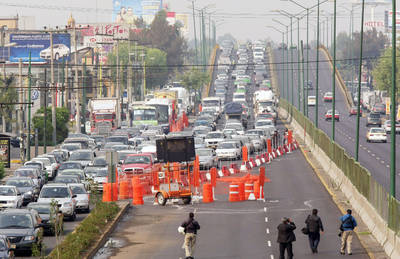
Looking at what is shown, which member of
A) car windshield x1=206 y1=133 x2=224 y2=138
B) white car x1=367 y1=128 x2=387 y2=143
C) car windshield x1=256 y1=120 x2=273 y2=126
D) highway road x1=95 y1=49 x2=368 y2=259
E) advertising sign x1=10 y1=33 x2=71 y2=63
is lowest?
highway road x1=95 y1=49 x2=368 y2=259

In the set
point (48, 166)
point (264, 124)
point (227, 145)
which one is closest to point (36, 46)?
point (264, 124)

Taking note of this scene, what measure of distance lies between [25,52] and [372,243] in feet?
471

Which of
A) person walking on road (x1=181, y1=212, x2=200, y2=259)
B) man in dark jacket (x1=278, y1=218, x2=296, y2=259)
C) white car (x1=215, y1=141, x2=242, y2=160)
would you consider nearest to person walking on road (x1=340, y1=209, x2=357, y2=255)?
man in dark jacket (x1=278, y1=218, x2=296, y2=259)

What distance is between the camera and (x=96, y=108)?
3509 inches

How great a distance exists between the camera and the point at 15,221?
104ft

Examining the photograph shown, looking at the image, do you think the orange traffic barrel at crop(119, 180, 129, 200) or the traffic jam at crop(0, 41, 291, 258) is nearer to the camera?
the traffic jam at crop(0, 41, 291, 258)

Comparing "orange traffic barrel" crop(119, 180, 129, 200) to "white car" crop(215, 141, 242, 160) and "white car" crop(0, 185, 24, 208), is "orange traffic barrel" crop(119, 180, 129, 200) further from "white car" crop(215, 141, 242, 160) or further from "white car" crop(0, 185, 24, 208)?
"white car" crop(215, 141, 242, 160)

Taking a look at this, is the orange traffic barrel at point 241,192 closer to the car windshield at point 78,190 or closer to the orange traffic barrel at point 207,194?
the orange traffic barrel at point 207,194

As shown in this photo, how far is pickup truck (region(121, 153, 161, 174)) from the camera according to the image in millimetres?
55906

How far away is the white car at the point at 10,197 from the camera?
43281 mm

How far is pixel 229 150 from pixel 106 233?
36.2m

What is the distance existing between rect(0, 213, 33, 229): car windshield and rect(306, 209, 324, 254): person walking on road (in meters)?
8.13

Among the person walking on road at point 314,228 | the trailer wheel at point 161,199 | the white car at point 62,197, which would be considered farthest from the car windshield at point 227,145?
the person walking on road at point 314,228

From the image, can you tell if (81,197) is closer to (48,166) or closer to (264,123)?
(48,166)
